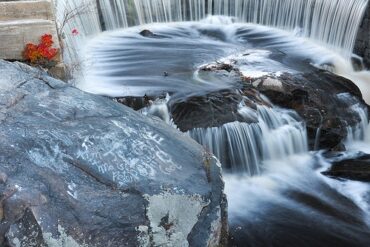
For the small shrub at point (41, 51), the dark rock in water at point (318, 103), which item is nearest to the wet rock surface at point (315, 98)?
the dark rock in water at point (318, 103)

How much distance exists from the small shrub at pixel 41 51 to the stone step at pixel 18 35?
0.25ft

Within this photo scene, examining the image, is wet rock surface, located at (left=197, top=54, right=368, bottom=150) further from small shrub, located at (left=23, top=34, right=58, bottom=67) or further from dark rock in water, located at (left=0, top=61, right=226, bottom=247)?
dark rock in water, located at (left=0, top=61, right=226, bottom=247)

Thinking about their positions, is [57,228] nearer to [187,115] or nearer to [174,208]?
[174,208]

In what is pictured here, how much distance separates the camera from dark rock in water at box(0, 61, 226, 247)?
3086mm

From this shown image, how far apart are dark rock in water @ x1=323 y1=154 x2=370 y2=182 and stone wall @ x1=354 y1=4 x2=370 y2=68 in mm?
3467

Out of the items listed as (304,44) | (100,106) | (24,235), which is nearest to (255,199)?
(100,106)

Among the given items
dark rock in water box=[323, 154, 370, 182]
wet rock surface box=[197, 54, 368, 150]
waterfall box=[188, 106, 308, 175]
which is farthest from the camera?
wet rock surface box=[197, 54, 368, 150]

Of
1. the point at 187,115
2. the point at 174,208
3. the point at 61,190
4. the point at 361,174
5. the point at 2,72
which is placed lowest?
the point at 361,174

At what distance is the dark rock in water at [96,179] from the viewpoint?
10.1 ft

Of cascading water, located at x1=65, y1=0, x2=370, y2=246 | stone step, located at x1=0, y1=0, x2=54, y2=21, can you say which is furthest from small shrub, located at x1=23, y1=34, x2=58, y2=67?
cascading water, located at x1=65, y1=0, x2=370, y2=246

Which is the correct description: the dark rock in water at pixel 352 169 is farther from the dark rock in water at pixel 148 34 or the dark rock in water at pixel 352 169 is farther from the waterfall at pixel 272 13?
the dark rock in water at pixel 148 34

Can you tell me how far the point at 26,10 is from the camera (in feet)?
23.1

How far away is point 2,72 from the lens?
4.20 m

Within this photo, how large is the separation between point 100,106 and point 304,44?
26.5 feet
